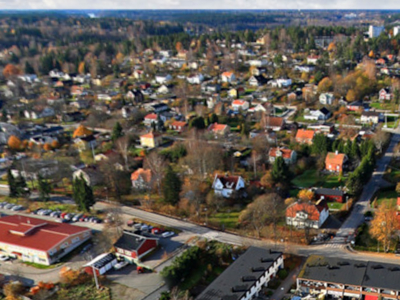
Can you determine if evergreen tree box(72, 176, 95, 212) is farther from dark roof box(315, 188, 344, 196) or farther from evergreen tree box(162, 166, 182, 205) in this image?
dark roof box(315, 188, 344, 196)

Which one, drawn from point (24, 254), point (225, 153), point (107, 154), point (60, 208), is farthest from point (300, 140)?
point (24, 254)

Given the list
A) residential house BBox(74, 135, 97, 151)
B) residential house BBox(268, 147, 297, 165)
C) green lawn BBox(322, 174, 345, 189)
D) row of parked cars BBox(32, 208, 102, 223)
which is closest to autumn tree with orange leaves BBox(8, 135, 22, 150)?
residential house BBox(74, 135, 97, 151)

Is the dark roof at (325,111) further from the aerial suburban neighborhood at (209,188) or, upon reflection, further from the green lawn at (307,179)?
the green lawn at (307,179)

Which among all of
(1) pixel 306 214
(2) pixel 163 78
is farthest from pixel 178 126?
(2) pixel 163 78

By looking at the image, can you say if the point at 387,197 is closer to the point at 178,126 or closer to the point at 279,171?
the point at 279,171

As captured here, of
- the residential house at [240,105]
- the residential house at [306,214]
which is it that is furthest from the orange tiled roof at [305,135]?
the residential house at [240,105]
